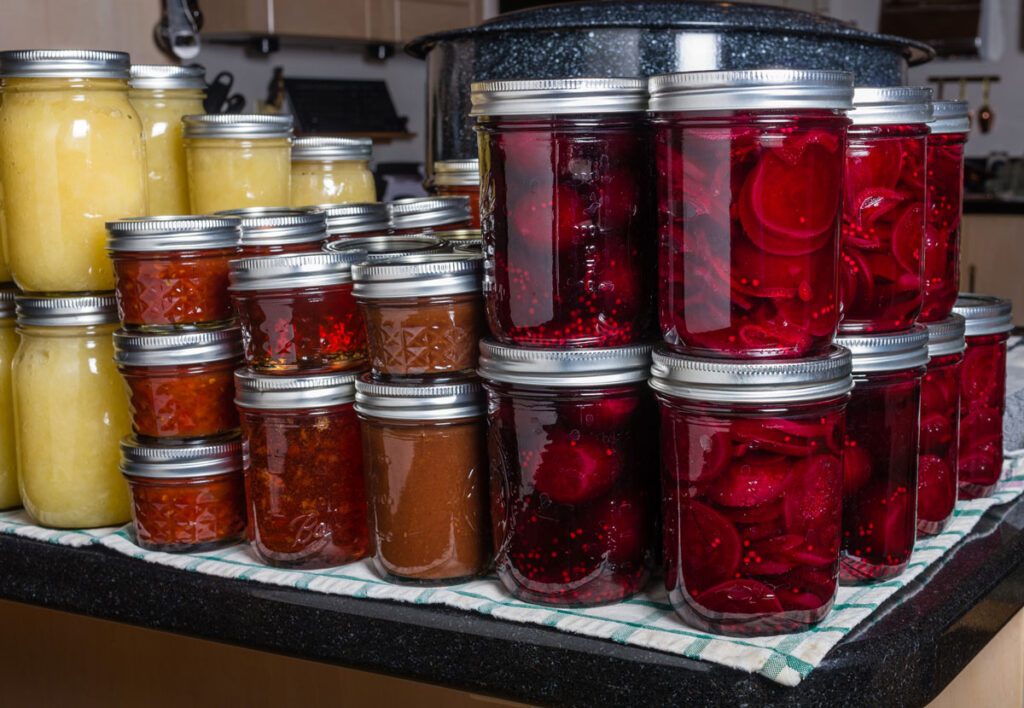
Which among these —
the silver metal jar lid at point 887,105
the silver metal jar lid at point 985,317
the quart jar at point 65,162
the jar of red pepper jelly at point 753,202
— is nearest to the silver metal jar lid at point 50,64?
the quart jar at point 65,162

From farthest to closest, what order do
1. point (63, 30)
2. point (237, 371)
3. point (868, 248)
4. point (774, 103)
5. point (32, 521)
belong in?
1. point (63, 30)
2. point (32, 521)
3. point (237, 371)
4. point (868, 248)
5. point (774, 103)

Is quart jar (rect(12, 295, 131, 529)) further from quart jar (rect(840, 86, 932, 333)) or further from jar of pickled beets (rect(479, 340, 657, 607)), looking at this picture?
quart jar (rect(840, 86, 932, 333))

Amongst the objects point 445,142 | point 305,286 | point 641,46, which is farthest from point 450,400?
point 445,142

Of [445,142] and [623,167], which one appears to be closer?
[623,167]

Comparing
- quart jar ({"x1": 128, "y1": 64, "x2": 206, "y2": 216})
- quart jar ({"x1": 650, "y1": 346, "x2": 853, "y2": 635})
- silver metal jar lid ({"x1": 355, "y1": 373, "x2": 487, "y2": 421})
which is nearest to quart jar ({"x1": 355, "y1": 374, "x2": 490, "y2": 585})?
silver metal jar lid ({"x1": 355, "y1": 373, "x2": 487, "y2": 421})

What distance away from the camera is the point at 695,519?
75 centimetres

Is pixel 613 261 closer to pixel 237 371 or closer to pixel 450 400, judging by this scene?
pixel 450 400

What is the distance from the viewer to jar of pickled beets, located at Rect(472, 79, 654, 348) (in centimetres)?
77

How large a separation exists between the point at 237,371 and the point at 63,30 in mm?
1329

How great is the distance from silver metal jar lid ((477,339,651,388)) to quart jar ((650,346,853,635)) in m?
0.03

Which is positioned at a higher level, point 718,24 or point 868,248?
point 718,24

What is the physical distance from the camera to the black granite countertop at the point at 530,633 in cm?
72

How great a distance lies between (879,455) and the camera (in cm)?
83

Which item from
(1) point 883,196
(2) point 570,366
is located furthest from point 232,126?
(1) point 883,196
